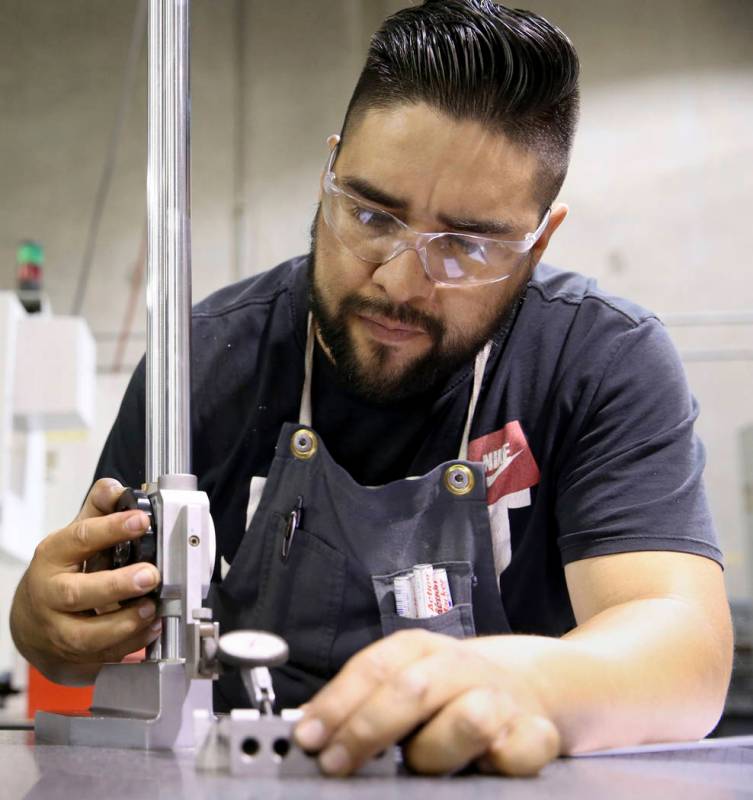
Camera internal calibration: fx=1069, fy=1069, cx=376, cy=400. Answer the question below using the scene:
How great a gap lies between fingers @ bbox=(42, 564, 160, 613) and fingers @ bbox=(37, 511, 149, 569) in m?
0.02

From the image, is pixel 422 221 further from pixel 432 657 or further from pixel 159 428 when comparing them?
pixel 432 657

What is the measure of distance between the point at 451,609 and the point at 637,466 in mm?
256

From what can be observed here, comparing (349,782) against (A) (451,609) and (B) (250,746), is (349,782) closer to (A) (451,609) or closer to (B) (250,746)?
(B) (250,746)

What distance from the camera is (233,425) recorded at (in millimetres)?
1310

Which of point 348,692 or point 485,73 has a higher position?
point 485,73

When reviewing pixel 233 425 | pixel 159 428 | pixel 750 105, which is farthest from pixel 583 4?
pixel 159 428

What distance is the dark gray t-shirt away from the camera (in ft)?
3.78

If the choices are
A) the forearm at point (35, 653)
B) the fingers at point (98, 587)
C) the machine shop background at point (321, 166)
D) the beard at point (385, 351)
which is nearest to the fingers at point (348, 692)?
the fingers at point (98, 587)

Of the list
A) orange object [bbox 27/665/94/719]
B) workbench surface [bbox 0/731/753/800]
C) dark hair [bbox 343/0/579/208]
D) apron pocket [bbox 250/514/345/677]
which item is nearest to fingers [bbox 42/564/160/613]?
workbench surface [bbox 0/731/753/800]

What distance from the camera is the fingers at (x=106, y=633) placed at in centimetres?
87

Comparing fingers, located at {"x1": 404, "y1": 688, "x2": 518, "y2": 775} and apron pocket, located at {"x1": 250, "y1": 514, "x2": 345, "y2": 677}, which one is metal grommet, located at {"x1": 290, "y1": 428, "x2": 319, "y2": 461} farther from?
fingers, located at {"x1": 404, "y1": 688, "x2": 518, "y2": 775}

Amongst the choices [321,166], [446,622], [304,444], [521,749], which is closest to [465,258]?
[304,444]

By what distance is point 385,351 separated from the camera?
1186 millimetres

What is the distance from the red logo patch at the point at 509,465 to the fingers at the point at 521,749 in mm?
588
